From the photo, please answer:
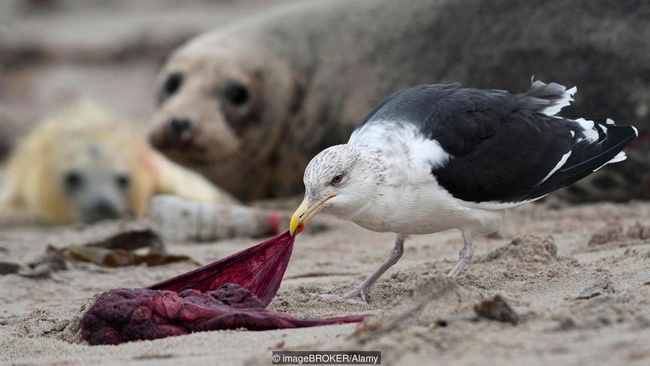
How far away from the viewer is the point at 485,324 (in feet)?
8.41

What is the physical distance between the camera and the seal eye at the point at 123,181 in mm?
8164

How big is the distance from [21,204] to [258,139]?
2384 millimetres

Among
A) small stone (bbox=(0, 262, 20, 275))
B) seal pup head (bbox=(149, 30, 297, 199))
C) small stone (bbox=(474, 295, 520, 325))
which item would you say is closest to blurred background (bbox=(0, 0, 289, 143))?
seal pup head (bbox=(149, 30, 297, 199))

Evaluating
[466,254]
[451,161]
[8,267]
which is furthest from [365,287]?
[8,267]

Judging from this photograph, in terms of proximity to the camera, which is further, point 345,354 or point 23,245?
point 23,245

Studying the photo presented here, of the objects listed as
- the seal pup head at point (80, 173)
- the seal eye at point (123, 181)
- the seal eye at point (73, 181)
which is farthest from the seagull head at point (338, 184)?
the seal eye at point (73, 181)

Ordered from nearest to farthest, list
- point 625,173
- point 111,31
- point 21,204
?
point 625,173, point 21,204, point 111,31

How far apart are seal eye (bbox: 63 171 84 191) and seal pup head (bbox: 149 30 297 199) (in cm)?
127

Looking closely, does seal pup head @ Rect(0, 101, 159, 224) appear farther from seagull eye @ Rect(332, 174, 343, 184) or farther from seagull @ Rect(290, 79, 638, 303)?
seagull eye @ Rect(332, 174, 343, 184)

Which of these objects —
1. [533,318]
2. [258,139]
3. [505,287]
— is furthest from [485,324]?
[258,139]

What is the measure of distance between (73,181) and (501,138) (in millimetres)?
5349

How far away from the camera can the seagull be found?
3459 millimetres

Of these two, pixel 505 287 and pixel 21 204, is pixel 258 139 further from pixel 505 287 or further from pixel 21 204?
pixel 505 287

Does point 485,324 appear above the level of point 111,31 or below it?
below
